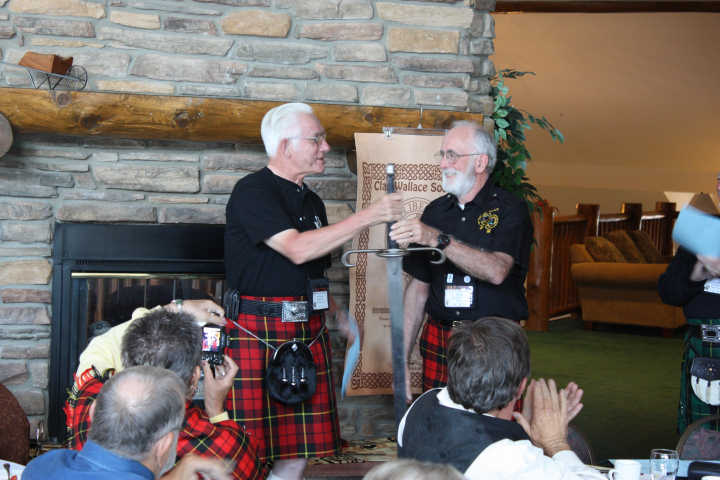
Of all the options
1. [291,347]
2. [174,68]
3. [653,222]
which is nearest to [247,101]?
[174,68]

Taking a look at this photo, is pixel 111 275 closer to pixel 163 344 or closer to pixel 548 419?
pixel 163 344

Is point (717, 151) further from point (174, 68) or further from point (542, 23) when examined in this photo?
point (174, 68)

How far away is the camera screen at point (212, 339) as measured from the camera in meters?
2.28

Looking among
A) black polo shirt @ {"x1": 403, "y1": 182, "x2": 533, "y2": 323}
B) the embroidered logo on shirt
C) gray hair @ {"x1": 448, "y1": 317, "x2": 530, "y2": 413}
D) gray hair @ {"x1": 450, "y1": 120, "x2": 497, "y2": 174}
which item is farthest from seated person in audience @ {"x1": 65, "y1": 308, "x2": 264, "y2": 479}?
gray hair @ {"x1": 450, "y1": 120, "x2": 497, "y2": 174}

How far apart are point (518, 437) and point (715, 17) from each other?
7.83 metres

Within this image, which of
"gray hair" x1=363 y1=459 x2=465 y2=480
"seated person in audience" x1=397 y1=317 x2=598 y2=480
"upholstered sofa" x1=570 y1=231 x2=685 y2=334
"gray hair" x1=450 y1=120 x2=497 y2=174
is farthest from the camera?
"upholstered sofa" x1=570 y1=231 x2=685 y2=334

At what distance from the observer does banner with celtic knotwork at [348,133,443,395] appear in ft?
11.7

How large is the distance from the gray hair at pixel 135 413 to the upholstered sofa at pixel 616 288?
651 cm

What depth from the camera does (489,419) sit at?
1.72 metres

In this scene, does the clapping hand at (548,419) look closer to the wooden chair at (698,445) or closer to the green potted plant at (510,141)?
the wooden chair at (698,445)

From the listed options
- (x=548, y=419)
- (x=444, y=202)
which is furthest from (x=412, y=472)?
(x=444, y=202)

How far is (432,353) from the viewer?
2912 millimetres

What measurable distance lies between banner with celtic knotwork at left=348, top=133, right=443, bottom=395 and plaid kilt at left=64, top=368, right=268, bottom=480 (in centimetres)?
163

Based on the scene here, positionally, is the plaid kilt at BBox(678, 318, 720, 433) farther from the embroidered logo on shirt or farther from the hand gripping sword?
the hand gripping sword
